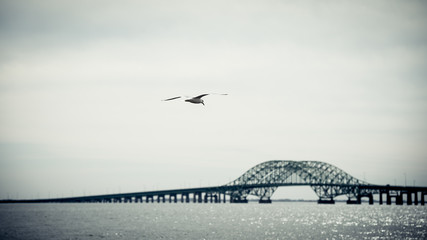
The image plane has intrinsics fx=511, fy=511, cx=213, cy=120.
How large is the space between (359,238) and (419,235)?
1032cm

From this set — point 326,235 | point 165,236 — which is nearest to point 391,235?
point 326,235

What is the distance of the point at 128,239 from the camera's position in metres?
70.9

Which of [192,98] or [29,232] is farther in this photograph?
[29,232]

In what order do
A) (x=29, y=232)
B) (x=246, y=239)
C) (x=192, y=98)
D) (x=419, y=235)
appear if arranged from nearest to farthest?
(x=192, y=98) → (x=246, y=239) → (x=419, y=235) → (x=29, y=232)

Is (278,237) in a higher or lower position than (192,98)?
lower

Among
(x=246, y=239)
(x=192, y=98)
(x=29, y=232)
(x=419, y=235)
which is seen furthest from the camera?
(x=29, y=232)

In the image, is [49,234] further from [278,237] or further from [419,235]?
[419,235]

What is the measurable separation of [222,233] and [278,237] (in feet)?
31.8

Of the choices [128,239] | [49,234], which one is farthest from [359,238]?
[49,234]

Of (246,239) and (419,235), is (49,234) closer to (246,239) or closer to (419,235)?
(246,239)

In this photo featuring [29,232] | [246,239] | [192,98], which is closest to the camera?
[192,98]

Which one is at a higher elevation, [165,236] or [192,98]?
[192,98]

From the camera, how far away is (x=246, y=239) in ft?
231

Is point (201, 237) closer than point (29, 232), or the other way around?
point (201, 237)
